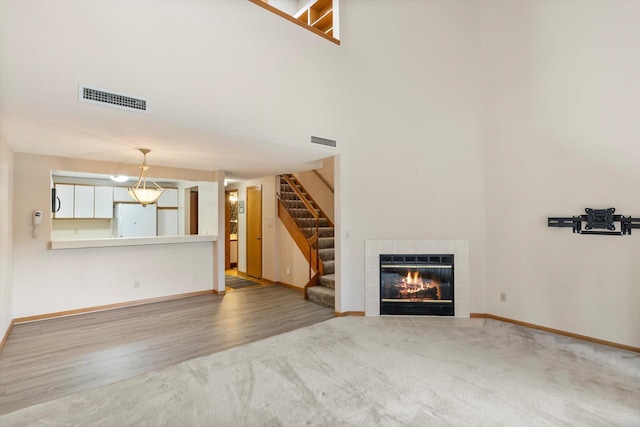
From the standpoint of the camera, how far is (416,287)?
467cm

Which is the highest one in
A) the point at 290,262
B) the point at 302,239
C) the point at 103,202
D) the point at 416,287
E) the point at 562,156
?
the point at 562,156

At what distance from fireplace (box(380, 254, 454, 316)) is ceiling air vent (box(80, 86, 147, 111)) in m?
3.61

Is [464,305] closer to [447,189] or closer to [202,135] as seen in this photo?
[447,189]

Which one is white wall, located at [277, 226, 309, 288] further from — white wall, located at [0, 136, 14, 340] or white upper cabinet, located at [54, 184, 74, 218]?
white upper cabinet, located at [54, 184, 74, 218]

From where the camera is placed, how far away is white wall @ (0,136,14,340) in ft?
11.3

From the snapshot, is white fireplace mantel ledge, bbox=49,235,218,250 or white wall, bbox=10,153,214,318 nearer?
white wall, bbox=10,153,214,318

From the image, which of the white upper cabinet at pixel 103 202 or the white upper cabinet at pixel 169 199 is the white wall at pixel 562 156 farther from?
the white upper cabinet at pixel 103 202

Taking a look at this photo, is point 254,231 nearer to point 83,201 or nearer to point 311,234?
point 311,234

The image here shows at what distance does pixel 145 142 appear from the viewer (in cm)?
378

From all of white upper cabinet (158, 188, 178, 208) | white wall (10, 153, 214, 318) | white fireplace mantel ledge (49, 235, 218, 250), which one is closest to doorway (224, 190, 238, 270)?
white upper cabinet (158, 188, 178, 208)

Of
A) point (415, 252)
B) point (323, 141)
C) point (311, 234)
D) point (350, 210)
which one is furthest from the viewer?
point (311, 234)

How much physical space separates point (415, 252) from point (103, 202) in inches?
262

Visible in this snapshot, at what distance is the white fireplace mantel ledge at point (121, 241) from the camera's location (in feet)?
14.9

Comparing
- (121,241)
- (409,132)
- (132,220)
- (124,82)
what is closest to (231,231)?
(132,220)
